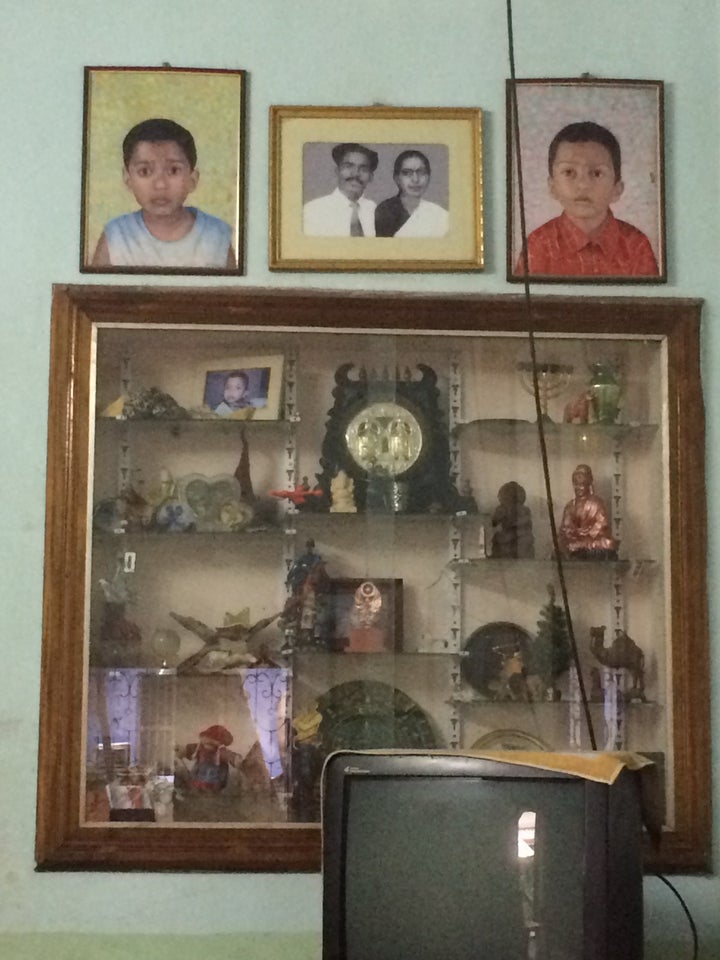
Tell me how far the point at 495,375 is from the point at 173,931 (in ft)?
4.21

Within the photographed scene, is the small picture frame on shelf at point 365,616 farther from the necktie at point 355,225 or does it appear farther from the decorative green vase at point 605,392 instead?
the necktie at point 355,225

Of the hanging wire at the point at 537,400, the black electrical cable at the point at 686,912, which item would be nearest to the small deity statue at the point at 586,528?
the hanging wire at the point at 537,400

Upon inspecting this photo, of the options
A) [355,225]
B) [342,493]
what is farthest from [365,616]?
[355,225]

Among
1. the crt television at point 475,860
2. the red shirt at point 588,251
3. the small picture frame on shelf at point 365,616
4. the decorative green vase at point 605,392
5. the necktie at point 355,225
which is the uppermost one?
the necktie at point 355,225

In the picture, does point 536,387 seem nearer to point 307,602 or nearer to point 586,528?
point 586,528

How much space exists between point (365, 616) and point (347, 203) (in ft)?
2.82

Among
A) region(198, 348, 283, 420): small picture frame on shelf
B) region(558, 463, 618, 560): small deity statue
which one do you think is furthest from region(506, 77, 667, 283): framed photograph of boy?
region(198, 348, 283, 420): small picture frame on shelf

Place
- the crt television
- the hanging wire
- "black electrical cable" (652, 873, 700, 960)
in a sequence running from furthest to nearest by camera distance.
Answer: the hanging wire, "black electrical cable" (652, 873, 700, 960), the crt television

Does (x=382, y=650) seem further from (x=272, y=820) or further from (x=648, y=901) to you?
(x=648, y=901)

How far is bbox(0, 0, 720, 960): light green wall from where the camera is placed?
2.06 metres

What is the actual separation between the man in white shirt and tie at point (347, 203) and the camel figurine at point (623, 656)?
961 mm

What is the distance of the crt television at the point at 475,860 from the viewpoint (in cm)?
161

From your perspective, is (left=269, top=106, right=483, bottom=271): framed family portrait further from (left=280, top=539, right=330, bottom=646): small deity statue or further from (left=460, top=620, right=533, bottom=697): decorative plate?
(left=460, top=620, right=533, bottom=697): decorative plate

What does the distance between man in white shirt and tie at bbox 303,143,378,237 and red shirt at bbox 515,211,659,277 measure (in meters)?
0.34
